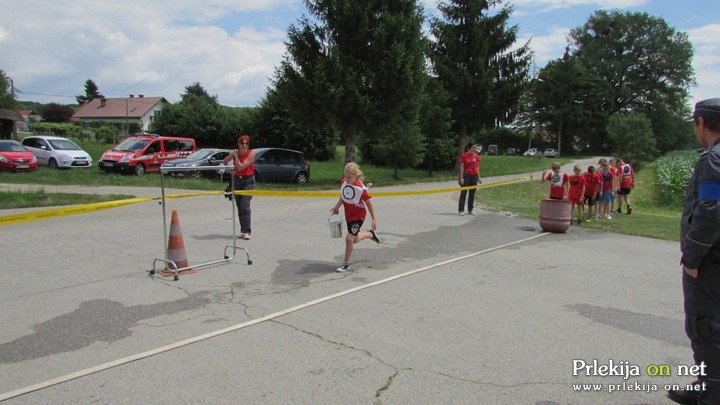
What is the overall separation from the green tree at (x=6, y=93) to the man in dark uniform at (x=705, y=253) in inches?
2663

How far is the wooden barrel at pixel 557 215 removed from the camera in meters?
10.7

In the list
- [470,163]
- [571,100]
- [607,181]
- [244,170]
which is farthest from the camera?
[571,100]

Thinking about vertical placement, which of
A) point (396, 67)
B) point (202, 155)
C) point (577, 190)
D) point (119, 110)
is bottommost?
point (577, 190)

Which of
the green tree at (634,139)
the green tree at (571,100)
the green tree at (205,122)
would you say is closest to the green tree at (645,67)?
the green tree at (571,100)

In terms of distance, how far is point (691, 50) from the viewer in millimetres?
81688

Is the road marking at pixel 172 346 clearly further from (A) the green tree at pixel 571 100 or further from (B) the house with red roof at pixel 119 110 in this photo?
(B) the house with red roof at pixel 119 110

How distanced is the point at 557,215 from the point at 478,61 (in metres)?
24.3

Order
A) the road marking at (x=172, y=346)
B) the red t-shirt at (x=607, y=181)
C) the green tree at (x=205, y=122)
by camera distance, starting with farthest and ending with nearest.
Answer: the green tree at (x=205, y=122) → the red t-shirt at (x=607, y=181) → the road marking at (x=172, y=346)

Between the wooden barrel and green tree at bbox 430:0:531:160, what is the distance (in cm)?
2348

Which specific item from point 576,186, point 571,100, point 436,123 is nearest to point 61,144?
point 436,123

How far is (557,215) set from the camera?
10766mm

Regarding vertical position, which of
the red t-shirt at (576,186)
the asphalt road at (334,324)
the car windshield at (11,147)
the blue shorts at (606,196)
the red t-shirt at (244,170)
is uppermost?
the car windshield at (11,147)

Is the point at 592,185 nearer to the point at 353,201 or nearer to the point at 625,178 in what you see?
the point at 625,178

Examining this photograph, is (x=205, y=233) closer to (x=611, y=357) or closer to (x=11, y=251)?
(x=11, y=251)
